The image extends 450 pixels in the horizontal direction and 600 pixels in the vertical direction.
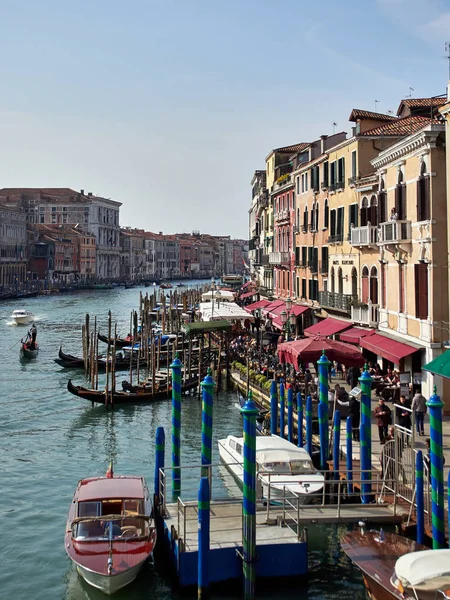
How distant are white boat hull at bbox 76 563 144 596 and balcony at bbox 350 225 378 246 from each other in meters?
10.9

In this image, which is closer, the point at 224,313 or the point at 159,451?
the point at 159,451

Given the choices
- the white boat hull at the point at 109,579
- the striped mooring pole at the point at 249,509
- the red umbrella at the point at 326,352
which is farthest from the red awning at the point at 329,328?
the white boat hull at the point at 109,579

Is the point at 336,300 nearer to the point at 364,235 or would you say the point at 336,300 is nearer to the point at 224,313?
the point at 364,235

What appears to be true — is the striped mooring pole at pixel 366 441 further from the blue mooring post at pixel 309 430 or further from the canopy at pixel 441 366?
the blue mooring post at pixel 309 430

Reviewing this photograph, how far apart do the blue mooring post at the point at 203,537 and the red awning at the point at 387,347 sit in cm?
718

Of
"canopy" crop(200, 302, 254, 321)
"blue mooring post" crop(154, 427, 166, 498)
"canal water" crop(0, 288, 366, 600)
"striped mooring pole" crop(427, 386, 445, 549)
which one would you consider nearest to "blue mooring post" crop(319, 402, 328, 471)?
"canal water" crop(0, 288, 366, 600)

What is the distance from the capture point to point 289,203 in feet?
99.8

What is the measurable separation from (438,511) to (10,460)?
885 cm

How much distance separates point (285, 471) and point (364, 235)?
8.52 m

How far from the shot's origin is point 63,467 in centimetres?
1434

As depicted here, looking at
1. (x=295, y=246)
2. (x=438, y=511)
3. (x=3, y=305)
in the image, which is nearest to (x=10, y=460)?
(x=438, y=511)

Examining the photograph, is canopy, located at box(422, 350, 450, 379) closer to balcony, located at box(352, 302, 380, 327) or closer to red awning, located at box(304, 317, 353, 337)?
balcony, located at box(352, 302, 380, 327)

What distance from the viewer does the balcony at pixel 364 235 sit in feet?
59.0

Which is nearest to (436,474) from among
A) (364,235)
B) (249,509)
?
(249,509)
